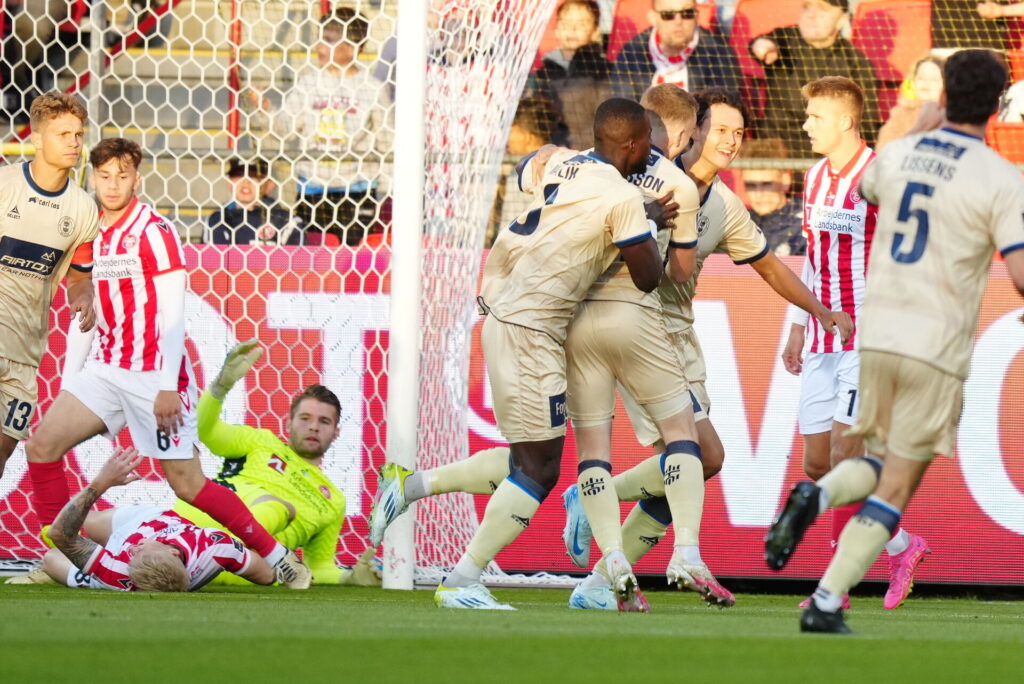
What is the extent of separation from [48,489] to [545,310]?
2.68 m

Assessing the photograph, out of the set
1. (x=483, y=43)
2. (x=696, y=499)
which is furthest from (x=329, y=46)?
(x=696, y=499)

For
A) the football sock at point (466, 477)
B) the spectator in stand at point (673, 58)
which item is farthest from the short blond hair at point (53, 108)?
the spectator in stand at point (673, 58)

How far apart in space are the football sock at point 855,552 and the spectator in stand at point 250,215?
4.85 meters

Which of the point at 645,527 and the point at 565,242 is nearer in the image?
the point at 565,242

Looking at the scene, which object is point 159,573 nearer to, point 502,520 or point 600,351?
point 502,520

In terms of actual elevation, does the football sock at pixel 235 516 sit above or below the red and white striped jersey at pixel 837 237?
below

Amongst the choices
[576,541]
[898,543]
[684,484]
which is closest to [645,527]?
[576,541]

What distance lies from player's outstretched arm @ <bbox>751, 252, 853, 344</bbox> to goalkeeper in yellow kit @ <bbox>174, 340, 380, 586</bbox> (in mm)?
2363

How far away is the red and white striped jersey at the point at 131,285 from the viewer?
670 cm

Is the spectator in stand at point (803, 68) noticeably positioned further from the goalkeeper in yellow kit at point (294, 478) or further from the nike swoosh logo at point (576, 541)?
the nike swoosh logo at point (576, 541)

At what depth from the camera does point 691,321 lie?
6262 mm

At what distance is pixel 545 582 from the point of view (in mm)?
7660

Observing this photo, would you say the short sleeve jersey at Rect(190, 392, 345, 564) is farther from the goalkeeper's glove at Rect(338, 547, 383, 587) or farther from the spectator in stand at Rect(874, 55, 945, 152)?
the spectator in stand at Rect(874, 55, 945, 152)

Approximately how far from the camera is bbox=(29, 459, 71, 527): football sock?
261 inches
